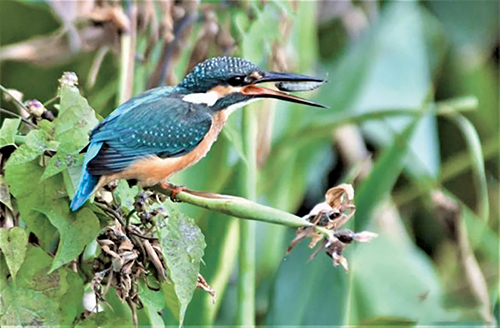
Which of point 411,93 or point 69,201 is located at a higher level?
point 411,93

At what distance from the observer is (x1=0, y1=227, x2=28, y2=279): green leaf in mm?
951

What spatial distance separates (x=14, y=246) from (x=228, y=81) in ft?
0.97

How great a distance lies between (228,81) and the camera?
3.55ft

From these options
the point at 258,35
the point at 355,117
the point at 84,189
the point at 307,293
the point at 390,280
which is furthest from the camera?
the point at 390,280

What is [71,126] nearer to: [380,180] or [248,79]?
[248,79]

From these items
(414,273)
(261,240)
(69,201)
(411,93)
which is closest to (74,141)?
(69,201)

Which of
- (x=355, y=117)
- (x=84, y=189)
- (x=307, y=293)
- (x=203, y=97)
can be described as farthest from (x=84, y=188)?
(x=355, y=117)

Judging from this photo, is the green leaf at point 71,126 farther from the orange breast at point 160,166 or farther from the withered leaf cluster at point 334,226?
the withered leaf cluster at point 334,226

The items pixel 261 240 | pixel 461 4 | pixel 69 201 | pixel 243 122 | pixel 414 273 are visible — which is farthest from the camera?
pixel 461 4

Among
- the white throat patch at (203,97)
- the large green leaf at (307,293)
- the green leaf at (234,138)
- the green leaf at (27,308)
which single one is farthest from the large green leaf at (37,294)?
the large green leaf at (307,293)

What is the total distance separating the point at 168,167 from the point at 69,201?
4.6 inches

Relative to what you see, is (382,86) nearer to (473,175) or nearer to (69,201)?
(473,175)

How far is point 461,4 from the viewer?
2889 mm

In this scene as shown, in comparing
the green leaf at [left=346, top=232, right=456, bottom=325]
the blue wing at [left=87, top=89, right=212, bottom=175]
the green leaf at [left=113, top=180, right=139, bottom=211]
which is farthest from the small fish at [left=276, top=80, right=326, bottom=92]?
the green leaf at [left=346, top=232, right=456, bottom=325]
